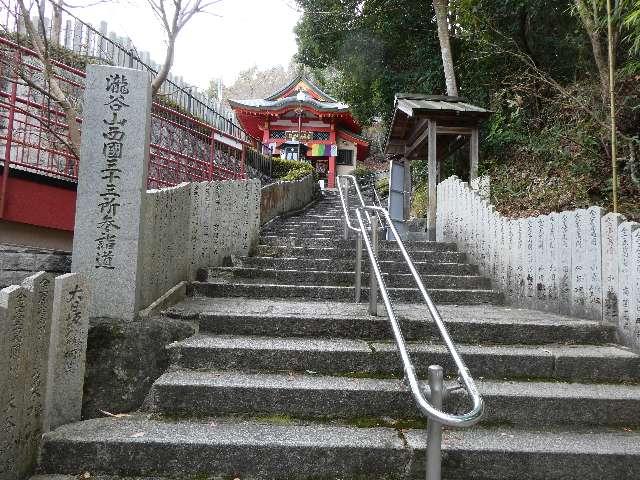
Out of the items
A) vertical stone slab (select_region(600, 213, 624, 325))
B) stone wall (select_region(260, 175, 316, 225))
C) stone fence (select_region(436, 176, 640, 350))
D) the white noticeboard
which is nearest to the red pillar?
stone wall (select_region(260, 175, 316, 225))

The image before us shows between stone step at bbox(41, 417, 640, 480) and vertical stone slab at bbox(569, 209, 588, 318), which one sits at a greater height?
vertical stone slab at bbox(569, 209, 588, 318)

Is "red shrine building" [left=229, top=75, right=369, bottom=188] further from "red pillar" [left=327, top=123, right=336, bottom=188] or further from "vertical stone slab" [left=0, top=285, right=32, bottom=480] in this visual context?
"vertical stone slab" [left=0, top=285, right=32, bottom=480]

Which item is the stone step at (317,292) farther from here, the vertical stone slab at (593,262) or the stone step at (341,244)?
the stone step at (341,244)

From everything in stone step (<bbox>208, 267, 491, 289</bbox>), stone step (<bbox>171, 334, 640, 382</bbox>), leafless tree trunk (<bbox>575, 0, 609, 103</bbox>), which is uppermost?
leafless tree trunk (<bbox>575, 0, 609, 103</bbox>)

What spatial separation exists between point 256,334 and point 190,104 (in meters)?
11.2

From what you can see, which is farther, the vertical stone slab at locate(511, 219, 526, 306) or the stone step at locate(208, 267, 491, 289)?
the stone step at locate(208, 267, 491, 289)

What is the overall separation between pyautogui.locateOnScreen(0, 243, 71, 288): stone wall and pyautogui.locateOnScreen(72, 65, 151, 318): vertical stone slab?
1647mm

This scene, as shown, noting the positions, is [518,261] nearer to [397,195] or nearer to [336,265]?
[336,265]

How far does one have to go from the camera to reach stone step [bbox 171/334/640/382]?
2896mm

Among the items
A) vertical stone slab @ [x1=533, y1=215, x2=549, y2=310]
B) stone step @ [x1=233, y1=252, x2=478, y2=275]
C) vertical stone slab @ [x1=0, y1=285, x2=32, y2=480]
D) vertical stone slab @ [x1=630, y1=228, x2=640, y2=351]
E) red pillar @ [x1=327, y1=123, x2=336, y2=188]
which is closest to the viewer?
vertical stone slab @ [x1=0, y1=285, x2=32, y2=480]

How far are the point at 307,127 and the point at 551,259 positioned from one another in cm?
1960

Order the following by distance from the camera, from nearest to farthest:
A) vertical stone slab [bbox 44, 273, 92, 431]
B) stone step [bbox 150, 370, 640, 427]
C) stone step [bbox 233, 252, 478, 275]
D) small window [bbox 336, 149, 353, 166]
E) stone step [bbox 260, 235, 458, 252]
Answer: vertical stone slab [bbox 44, 273, 92, 431] < stone step [bbox 150, 370, 640, 427] < stone step [bbox 233, 252, 478, 275] < stone step [bbox 260, 235, 458, 252] < small window [bbox 336, 149, 353, 166]

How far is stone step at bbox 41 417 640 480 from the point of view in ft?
7.21

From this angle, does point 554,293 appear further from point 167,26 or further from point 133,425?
point 167,26
